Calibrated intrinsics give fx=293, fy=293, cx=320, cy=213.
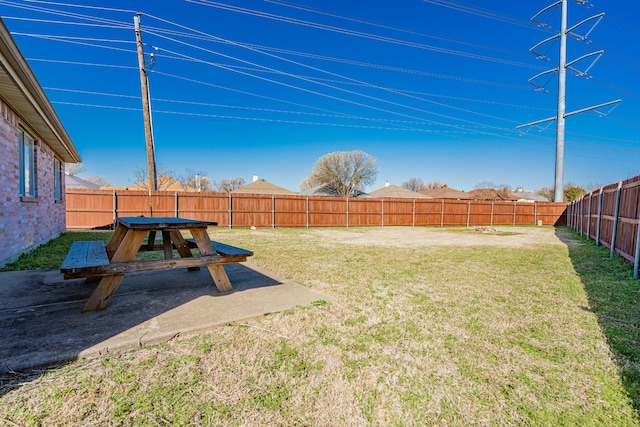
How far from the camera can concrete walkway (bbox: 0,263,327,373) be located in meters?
2.04

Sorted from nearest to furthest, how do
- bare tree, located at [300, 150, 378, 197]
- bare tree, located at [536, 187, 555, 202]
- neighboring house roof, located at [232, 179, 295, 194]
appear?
neighboring house roof, located at [232, 179, 295, 194] → bare tree, located at [300, 150, 378, 197] → bare tree, located at [536, 187, 555, 202]

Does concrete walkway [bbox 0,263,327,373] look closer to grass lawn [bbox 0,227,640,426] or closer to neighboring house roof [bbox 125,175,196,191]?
grass lawn [bbox 0,227,640,426]

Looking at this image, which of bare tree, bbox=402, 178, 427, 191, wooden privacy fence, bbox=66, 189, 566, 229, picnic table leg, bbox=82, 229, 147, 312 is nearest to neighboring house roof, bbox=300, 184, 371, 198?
wooden privacy fence, bbox=66, 189, 566, 229

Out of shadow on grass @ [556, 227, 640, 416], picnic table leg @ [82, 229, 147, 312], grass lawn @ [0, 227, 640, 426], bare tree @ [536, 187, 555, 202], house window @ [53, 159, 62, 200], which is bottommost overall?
grass lawn @ [0, 227, 640, 426]

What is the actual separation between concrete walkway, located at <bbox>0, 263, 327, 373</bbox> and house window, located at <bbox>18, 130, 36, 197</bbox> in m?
2.98

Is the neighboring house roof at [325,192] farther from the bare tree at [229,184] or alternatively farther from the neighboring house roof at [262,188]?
the bare tree at [229,184]

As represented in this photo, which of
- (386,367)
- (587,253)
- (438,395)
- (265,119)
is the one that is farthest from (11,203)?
(265,119)

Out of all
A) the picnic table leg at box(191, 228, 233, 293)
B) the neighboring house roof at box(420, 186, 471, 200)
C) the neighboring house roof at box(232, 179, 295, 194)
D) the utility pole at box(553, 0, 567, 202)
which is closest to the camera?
the picnic table leg at box(191, 228, 233, 293)

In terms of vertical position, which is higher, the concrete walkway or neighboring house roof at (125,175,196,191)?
neighboring house roof at (125,175,196,191)

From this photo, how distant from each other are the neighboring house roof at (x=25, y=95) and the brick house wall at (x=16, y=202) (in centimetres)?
17

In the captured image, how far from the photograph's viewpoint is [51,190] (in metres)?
8.34

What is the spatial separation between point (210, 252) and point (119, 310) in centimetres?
98

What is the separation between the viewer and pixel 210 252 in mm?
3338

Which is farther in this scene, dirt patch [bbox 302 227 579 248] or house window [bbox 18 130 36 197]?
dirt patch [bbox 302 227 579 248]
